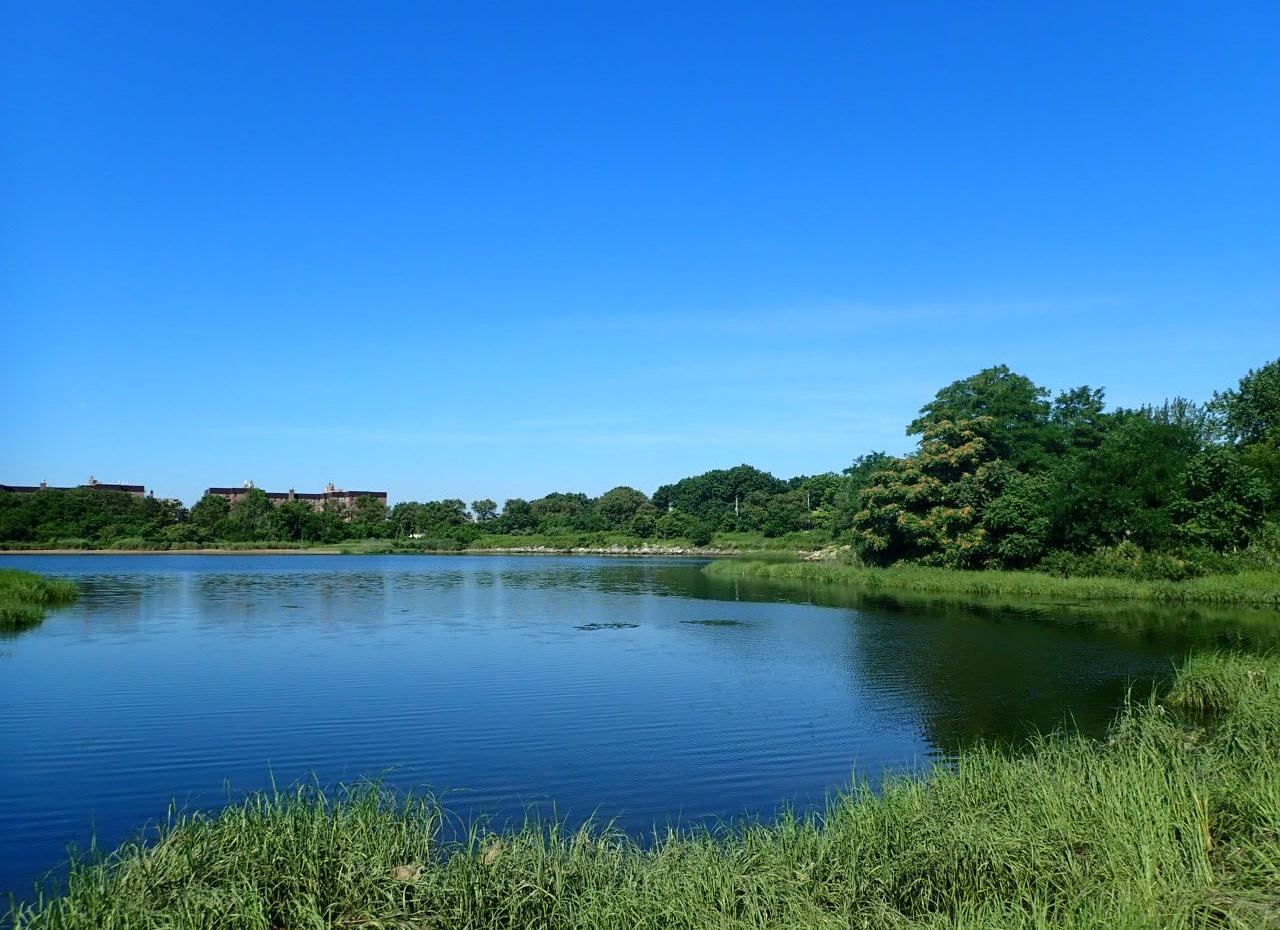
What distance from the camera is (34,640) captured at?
29750mm

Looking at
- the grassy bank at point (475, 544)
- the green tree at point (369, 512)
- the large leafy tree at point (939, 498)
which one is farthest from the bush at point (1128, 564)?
the green tree at point (369, 512)

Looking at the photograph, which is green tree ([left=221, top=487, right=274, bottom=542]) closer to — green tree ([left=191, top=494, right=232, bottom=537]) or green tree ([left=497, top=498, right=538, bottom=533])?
green tree ([left=191, top=494, right=232, bottom=537])

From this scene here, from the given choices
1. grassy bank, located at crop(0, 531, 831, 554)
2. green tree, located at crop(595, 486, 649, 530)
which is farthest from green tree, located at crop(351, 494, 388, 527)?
green tree, located at crop(595, 486, 649, 530)

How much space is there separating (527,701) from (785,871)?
42.8ft

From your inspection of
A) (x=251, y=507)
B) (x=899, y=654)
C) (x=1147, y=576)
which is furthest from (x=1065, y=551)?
(x=251, y=507)

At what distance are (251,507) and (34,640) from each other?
344ft

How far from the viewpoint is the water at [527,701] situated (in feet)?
44.2

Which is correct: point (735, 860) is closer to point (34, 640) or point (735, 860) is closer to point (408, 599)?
point (34, 640)

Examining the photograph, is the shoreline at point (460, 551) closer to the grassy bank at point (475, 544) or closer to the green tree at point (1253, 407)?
the grassy bank at point (475, 544)

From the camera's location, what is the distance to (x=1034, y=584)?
45156 mm

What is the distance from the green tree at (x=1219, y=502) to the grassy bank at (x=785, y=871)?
37.2 meters

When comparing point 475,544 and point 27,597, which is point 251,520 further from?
point 27,597

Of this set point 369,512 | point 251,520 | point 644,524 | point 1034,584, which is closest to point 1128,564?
point 1034,584

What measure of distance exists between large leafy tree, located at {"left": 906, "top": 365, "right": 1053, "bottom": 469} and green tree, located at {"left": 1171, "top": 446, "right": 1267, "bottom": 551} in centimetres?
1192
